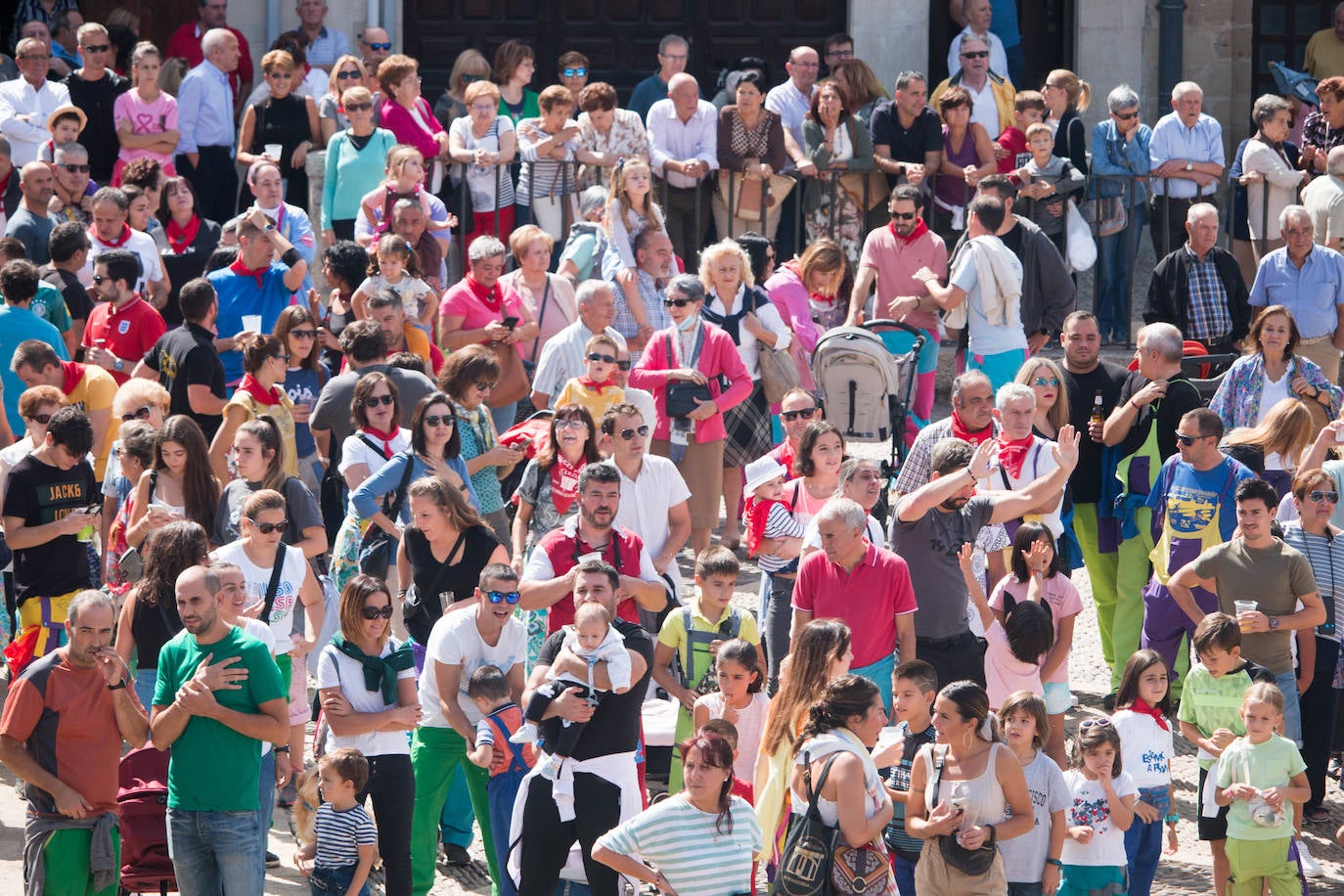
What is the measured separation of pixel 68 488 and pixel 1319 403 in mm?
6603

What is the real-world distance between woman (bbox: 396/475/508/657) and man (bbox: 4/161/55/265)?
4882 millimetres

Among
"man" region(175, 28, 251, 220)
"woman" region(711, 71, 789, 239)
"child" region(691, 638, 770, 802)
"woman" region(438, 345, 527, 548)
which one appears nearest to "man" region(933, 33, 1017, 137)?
"woman" region(711, 71, 789, 239)

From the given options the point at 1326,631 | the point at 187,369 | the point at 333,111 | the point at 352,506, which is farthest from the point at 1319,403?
the point at 333,111

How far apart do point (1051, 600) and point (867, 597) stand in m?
1.11

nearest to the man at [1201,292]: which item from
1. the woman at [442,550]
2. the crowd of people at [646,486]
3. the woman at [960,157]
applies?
the crowd of people at [646,486]

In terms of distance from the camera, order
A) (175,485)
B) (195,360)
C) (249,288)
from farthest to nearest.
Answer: (249,288), (195,360), (175,485)

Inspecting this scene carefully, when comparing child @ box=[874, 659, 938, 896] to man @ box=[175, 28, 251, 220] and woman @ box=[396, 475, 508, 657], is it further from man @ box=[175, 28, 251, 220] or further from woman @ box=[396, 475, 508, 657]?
man @ box=[175, 28, 251, 220]

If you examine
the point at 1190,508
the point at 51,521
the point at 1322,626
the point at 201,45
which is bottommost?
the point at 1322,626

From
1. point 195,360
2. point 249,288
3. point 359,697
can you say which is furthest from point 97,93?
point 359,697

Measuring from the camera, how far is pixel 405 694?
796cm

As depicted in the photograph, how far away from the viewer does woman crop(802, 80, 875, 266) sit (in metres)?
14.4

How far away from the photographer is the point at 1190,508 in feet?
32.9

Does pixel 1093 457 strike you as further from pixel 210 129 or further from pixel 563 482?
pixel 210 129

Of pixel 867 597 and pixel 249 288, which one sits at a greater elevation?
pixel 249 288
